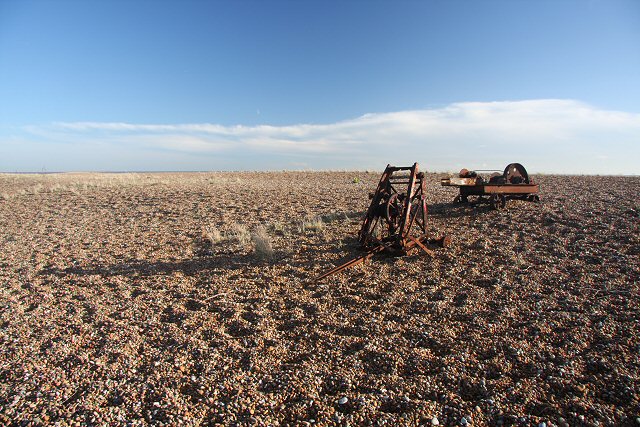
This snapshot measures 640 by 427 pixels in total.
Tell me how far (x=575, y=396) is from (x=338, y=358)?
2.30 m

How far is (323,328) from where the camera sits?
4926 mm

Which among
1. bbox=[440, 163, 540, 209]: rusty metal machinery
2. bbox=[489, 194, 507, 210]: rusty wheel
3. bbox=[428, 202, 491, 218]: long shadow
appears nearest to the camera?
bbox=[440, 163, 540, 209]: rusty metal machinery

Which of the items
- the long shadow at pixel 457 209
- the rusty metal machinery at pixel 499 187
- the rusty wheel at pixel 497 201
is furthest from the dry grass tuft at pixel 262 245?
the rusty wheel at pixel 497 201

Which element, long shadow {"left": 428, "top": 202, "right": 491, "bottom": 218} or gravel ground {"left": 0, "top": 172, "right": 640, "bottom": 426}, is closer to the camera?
gravel ground {"left": 0, "top": 172, "right": 640, "bottom": 426}

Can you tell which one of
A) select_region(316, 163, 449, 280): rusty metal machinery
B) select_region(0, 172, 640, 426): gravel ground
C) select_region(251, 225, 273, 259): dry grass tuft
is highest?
select_region(316, 163, 449, 280): rusty metal machinery

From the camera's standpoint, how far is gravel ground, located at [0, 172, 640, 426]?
344cm

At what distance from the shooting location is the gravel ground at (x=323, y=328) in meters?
3.44

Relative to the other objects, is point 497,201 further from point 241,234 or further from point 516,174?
point 241,234

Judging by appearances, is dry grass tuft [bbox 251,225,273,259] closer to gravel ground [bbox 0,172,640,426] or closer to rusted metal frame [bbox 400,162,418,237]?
gravel ground [bbox 0,172,640,426]

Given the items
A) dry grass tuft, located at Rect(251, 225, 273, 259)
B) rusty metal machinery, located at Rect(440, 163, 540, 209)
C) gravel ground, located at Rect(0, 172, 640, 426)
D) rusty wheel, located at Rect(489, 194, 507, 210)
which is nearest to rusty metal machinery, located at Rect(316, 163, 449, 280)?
gravel ground, located at Rect(0, 172, 640, 426)

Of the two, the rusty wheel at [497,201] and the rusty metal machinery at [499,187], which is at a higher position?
the rusty metal machinery at [499,187]

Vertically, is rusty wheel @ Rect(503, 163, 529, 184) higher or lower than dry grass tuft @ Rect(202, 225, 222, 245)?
higher

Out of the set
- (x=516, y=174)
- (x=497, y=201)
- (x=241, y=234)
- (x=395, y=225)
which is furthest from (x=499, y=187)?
(x=241, y=234)

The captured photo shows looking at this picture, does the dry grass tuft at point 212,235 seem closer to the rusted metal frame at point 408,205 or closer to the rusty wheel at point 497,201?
the rusted metal frame at point 408,205
